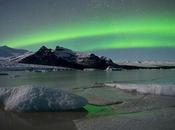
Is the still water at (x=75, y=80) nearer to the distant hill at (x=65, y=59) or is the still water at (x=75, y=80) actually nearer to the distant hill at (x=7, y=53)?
the distant hill at (x=65, y=59)

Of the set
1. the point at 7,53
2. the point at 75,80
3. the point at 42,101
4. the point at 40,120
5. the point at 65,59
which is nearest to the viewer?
the point at 40,120

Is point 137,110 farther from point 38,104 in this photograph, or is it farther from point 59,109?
point 38,104

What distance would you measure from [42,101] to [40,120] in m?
0.91

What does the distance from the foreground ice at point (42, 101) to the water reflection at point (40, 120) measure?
0.22m

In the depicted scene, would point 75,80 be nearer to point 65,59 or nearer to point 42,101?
point 42,101

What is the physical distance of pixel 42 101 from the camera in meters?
6.22

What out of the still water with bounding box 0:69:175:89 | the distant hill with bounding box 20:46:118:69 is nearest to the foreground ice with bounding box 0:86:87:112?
the still water with bounding box 0:69:175:89

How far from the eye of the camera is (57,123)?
504 cm

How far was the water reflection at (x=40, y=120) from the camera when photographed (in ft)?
15.6

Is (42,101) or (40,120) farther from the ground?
(42,101)

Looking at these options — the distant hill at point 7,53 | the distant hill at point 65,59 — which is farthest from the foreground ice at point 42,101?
the distant hill at point 7,53

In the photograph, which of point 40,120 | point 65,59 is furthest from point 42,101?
point 65,59

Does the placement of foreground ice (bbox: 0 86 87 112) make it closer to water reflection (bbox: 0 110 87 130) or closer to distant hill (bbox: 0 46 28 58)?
water reflection (bbox: 0 110 87 130)

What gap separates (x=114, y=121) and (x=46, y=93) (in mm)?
2030
